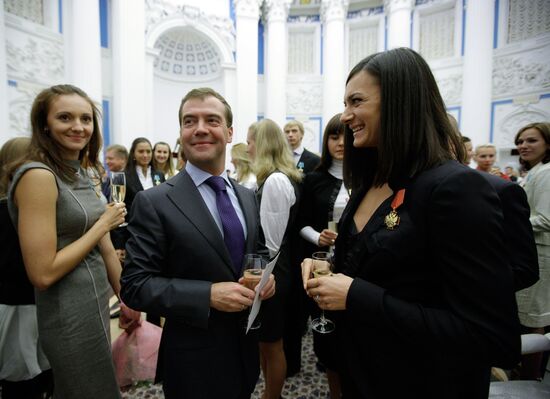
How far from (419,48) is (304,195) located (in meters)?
12.4

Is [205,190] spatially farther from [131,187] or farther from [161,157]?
[161,157]

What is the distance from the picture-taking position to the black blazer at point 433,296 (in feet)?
2.68

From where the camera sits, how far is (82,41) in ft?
26.3

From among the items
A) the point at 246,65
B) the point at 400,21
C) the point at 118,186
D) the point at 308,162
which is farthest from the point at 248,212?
the point at 400,21

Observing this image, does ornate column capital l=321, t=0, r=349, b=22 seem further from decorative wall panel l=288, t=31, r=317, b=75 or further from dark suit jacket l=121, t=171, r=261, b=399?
dark suit jacket l=121, t=171, r=261, b=399

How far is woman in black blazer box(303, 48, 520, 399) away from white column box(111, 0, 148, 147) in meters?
9.51

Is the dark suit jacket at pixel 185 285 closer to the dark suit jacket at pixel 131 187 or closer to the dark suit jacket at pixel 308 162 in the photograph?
the dark suit jacket at pixel 308 162

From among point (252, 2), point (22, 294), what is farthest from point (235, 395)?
point (252, 2)

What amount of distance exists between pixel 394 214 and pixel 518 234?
955 millimetres

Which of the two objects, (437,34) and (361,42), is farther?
(361,42)

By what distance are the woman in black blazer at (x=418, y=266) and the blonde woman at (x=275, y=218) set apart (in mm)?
1027

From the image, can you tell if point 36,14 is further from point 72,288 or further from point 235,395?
point 235,395

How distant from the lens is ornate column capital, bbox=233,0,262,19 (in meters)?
12.1

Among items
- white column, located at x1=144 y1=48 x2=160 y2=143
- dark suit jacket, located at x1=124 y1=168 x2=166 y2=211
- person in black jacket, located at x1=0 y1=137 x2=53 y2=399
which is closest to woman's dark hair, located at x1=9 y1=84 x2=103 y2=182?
person in black jacket, located at x1=0 y1=137 x2=53 y2=399
